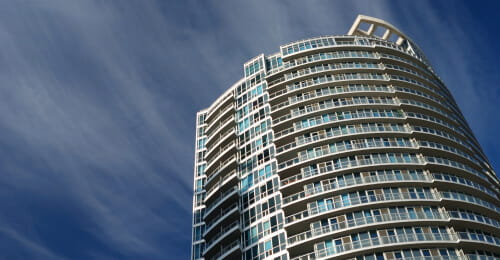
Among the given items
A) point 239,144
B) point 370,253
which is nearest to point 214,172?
point 239,144

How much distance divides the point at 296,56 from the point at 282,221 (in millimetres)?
35775

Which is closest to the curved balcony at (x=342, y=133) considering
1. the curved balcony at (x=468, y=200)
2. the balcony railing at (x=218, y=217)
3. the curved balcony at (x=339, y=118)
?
the curved balcony at (x=339, y=118)

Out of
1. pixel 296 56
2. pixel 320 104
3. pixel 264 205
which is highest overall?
pixel 296 56

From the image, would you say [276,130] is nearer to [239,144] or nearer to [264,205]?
[239,144]

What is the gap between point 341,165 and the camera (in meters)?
74.9

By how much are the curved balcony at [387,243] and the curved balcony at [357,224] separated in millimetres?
1645

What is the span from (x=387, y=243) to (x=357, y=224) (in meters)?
4.63

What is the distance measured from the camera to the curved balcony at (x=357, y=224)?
66.2 m

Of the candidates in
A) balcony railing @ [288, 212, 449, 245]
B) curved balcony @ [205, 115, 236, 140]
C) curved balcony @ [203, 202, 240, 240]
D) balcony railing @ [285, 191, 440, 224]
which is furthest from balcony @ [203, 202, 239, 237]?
curved balcony @ [205, 115, 236, 140]

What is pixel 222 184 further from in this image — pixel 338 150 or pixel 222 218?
pixel 338 150

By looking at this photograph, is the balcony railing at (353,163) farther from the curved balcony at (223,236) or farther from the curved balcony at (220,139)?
the curved balcony at (220,139)

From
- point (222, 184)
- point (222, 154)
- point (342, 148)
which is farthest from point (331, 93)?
point (222, 184)

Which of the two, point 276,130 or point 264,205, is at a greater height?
point 276,130

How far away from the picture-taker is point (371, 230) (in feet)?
218
